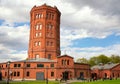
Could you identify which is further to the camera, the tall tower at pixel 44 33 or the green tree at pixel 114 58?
the green tree at pixel 114 58

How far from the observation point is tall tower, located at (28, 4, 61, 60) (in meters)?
81.4

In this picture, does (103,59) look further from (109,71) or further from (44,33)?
(44,33)

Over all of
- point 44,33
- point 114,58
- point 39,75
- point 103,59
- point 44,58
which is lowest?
point 39,75

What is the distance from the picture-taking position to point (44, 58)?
3120 inches

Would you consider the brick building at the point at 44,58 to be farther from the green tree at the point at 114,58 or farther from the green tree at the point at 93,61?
the green tree at the point at 93,61

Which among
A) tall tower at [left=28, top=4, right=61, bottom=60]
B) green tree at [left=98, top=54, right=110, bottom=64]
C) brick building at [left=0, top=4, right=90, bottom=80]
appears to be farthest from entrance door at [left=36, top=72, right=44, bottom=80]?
green tree at [left=98, top=54, right=110, bottom=64]

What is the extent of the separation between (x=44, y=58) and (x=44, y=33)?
9502 millimetres

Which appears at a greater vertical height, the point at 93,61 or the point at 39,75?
→ the point at 93,61

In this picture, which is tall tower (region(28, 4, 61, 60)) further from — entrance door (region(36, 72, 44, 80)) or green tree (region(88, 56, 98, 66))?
green tree (region(88, 56, 98, 66))

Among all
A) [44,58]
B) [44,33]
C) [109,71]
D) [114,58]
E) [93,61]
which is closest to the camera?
[44,58]

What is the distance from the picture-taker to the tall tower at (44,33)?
81.4 meters

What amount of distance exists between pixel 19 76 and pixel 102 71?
36.2 m

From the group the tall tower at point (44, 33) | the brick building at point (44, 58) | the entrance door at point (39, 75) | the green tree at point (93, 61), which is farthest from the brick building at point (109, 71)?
the green tree at point (93, 61)

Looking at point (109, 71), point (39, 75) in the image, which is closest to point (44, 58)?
point (39, 75)
